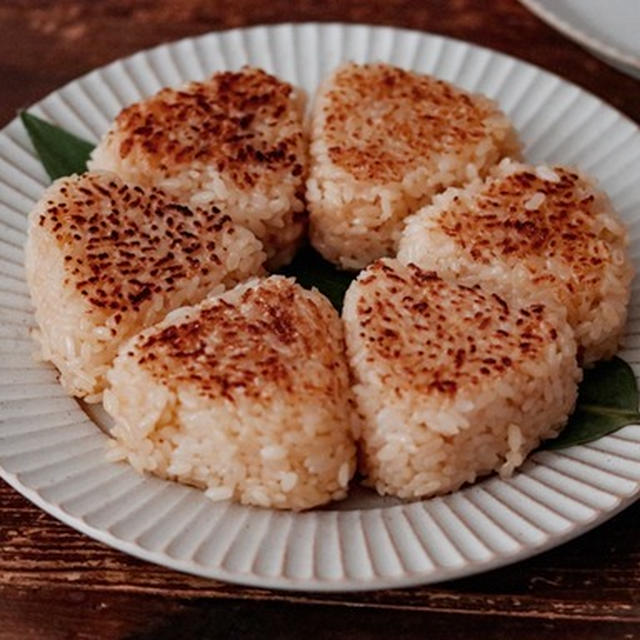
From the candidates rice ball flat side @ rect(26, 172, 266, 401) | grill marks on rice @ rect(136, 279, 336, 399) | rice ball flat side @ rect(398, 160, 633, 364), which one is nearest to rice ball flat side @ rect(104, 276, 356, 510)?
grill marks on rice @ rect(136, 279, 336, 399)

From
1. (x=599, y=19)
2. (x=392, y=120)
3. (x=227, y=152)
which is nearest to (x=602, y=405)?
(x=392, y=120)

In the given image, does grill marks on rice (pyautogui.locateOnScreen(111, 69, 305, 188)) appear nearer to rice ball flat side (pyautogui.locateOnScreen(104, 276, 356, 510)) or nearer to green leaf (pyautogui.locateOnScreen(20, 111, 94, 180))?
green leaf (pyautogui.locateOnScreen(20, 111, 94, 180))

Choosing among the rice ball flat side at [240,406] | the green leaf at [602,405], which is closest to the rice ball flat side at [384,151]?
the rice ball flat side at [240,406]

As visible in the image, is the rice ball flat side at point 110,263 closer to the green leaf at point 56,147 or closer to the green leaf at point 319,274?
the green leaf at point 319,274

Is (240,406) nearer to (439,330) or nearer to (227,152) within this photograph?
(439,330)

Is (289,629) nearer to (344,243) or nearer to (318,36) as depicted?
(344,243)

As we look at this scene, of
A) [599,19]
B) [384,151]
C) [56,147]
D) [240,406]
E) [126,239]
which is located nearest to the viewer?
[240,406]

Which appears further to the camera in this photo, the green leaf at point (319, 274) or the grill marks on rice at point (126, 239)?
the green leaf at point (319, 274)
